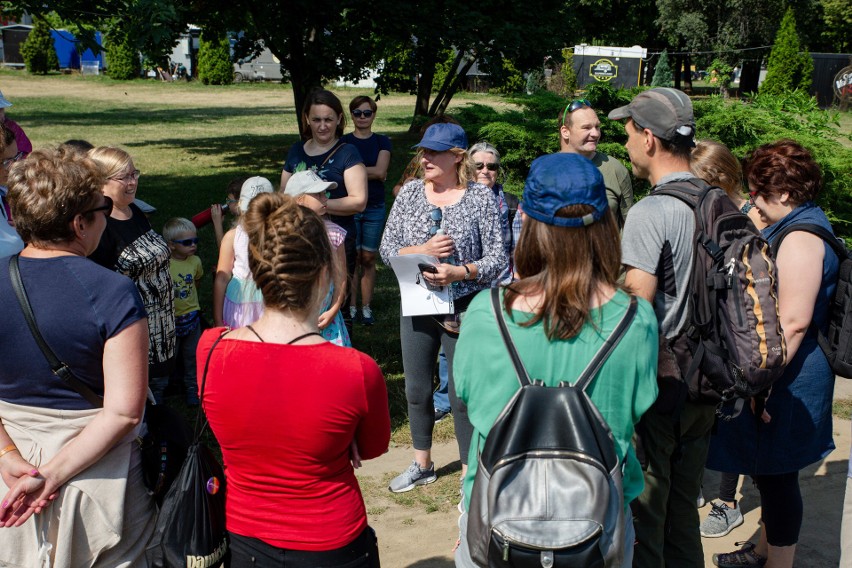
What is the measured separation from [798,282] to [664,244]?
82 cm

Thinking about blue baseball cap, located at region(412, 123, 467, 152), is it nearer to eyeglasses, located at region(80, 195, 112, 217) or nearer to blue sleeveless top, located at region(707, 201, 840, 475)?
blue sleeveless top, located at region(707, 201, 840, 475)

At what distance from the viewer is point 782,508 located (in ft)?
11.3

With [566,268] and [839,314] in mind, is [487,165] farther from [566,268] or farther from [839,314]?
[566,268]

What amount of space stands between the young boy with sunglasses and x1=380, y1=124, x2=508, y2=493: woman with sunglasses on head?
5.94ft

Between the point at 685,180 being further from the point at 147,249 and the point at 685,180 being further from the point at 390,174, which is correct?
the point at 390,174

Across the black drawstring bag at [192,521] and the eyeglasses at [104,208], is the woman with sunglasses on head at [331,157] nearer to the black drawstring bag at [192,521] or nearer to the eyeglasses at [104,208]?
the eyeglasses at [104,208]

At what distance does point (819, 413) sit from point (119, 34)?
29.7 feet

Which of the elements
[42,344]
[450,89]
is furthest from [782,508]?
[450,89]

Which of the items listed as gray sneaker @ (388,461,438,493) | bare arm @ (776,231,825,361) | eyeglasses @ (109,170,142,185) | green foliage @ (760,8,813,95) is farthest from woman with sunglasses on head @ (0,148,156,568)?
green foliage @ (760,8,813,95)

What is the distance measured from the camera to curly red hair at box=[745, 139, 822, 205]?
338 centimetres

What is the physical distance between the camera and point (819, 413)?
3.44 m

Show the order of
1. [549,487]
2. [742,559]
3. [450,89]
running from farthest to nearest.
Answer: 1. [450,89]
2. [742,559]
3. [549,487]

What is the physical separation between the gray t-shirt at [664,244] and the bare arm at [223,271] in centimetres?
223

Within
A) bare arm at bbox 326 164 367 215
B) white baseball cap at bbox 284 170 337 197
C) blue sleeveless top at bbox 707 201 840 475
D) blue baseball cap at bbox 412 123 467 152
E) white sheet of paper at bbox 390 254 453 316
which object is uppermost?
blue baseball cap at bbox 412 123 467 152
